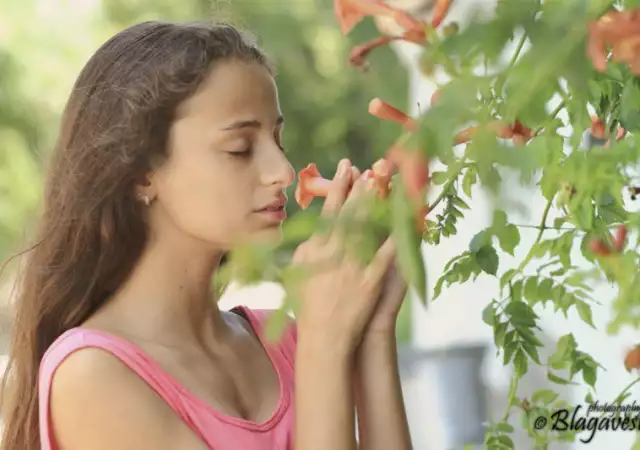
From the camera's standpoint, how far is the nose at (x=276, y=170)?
2.07 feet

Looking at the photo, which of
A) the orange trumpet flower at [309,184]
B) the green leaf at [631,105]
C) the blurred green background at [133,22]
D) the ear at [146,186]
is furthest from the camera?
the blurred green background at [133,22]

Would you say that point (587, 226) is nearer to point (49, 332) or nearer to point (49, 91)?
point (49, 332)

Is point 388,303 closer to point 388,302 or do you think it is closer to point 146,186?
point 388,302

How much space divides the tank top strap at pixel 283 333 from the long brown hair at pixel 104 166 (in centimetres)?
15

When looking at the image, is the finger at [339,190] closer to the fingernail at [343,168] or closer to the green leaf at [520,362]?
the fingernail at [343,168]

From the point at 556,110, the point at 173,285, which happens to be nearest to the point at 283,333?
the point at 173,285

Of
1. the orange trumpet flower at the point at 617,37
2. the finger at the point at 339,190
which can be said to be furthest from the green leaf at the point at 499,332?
the orange trumpet flower at the point at 617,37

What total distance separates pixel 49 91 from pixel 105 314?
7.22 feet

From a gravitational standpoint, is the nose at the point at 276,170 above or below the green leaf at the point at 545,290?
above

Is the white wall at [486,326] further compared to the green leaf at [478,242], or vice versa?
the white wall at [486,326]

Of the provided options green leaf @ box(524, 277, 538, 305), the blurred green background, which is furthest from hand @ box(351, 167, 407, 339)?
the blurred green background

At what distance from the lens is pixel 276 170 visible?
0.63m

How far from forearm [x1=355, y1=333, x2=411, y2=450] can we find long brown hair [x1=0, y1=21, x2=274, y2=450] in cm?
19

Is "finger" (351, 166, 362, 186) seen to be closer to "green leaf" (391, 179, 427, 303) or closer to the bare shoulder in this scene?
the bare shoulder
